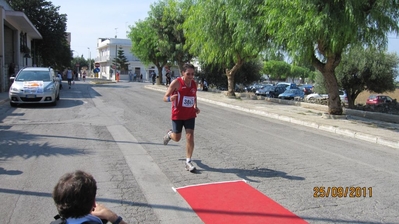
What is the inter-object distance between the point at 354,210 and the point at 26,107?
13.8 metres

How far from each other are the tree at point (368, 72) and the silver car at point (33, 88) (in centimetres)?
1477

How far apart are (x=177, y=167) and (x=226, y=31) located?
588 inches

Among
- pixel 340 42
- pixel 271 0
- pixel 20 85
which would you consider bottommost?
pixel 20 85

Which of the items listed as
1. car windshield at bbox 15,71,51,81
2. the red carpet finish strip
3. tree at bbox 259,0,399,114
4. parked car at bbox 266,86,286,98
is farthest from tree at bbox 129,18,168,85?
the red carpet finish strip

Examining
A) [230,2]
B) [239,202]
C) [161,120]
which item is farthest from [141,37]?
[239,202]

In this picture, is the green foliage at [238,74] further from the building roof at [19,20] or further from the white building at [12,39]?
the white building at [12,39]

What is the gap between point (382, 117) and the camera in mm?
14523

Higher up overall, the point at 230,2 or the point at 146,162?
the point at 230,2

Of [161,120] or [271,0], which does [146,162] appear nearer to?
[161,120]

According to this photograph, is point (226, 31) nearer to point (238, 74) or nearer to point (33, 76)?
point (33, 76)

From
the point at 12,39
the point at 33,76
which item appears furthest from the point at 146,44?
the point at 33,76

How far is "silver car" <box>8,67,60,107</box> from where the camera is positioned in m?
14.4
